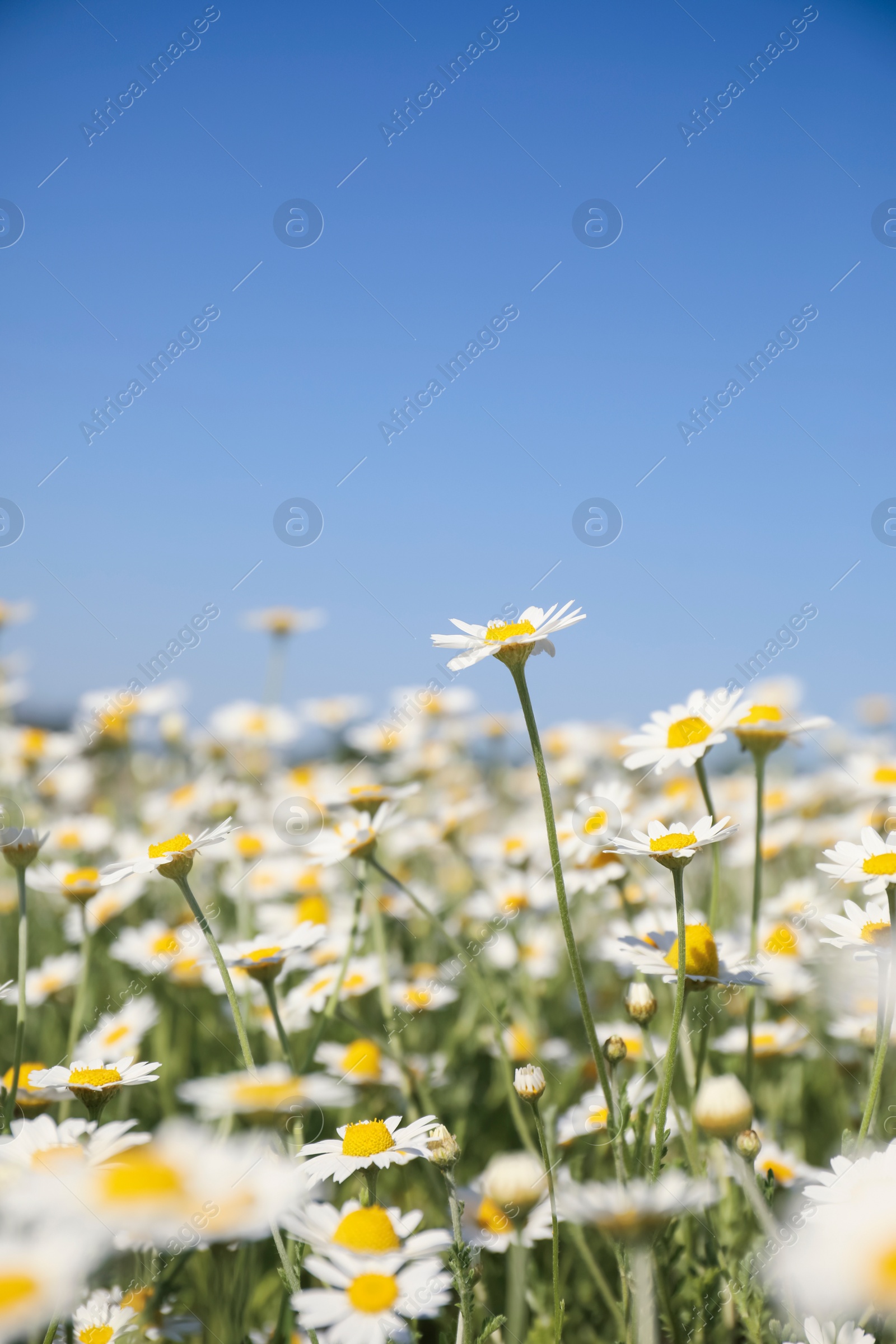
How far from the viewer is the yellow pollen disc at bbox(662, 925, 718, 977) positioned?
49.0 inches

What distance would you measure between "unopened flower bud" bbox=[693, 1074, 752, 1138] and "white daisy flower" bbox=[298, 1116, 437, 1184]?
0.36m

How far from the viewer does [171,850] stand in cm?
126

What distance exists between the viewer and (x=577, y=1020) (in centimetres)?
268

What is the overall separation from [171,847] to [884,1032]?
0.97 metres

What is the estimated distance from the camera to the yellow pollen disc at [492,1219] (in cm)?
130

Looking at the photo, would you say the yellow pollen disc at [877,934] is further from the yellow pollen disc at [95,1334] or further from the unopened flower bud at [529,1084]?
the yellow pollen disc at [95,1334]

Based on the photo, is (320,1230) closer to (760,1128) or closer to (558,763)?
(760,1128)

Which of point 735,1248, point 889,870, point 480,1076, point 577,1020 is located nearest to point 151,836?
point 480,1076

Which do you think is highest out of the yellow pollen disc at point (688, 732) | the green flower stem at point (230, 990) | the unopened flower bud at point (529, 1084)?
the yellow pollen disc at point (688, 732)

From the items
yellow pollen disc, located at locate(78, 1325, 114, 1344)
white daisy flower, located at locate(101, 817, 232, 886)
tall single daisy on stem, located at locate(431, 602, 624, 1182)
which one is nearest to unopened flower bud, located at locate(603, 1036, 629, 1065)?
tall single daisy on stem, located at locate(431, 602, 624, 1182)

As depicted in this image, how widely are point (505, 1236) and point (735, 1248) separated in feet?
1.23

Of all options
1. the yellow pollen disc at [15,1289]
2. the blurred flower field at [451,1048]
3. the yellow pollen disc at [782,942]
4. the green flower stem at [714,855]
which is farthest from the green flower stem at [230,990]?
the yellow pollen disc at [782,942]

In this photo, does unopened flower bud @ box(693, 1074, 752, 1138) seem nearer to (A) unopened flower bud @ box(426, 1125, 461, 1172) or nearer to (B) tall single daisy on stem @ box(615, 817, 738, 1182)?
(B) tall single daisy on stem @ box(615, 817, 738, 1182)

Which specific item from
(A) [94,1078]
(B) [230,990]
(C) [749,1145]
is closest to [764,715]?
(C) [749,1145]
